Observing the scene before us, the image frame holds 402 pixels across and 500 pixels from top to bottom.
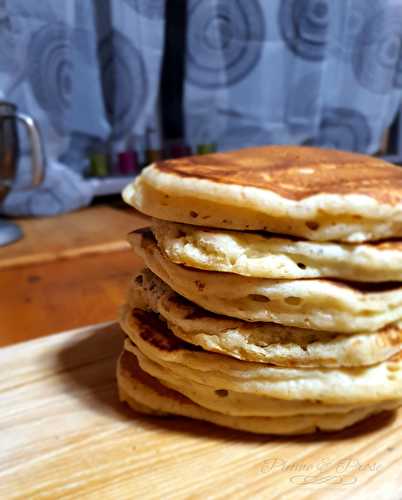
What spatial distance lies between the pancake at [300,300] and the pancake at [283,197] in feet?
0.19

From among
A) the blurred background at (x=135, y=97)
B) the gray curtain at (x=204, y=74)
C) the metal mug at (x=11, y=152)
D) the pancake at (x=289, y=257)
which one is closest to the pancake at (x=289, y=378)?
the pancake at (x=289, y=257)

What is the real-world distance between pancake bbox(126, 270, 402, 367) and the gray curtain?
1.39 metres

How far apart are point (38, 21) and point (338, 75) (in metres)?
1.30

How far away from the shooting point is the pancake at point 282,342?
0.58 metres

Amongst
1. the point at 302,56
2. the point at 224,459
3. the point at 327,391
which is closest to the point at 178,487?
the point at 224,459

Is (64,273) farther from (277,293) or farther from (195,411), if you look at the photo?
(277,293)

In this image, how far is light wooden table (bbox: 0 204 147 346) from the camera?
1092 mm

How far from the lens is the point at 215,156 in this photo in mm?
773

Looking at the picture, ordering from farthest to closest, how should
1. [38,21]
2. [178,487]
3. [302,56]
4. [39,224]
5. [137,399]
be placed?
[302,56], [39,224], [38,21], [137,399], [178,487]

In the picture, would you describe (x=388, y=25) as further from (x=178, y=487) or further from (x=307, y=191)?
(x=178, y=487)

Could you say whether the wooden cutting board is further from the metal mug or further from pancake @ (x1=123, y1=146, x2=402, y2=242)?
the metal mug

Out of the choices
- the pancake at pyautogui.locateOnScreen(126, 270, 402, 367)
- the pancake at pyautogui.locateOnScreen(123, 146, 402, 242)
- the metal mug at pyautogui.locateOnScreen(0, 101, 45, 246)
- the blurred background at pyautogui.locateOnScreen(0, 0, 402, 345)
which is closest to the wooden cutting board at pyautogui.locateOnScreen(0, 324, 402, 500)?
the pancake at pyautogui.locateOnScreen(126, 270, 402, 367)

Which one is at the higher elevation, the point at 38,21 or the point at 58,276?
the point at 38,21

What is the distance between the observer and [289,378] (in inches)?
23.7
